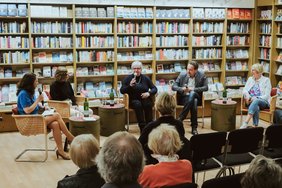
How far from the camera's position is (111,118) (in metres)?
7.37

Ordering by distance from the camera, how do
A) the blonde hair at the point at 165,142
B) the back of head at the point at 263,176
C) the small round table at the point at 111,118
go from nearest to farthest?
1. the back of head at the point at 263,176
2. the blonde hair at the point at 165,142
3. the small round table at the point at 111,118

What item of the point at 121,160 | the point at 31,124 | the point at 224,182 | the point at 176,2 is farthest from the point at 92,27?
the point at 121,160

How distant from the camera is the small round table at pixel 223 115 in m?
7.74

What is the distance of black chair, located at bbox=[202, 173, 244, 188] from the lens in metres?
2.74

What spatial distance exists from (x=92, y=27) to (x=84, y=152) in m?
5.65

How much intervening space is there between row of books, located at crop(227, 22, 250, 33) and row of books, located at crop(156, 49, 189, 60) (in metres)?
1.19

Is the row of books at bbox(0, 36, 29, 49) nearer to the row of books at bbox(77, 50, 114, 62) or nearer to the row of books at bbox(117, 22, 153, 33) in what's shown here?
the row of books at bbox(77, 50, 114, 62)

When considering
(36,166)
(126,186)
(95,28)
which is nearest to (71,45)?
(95,28)

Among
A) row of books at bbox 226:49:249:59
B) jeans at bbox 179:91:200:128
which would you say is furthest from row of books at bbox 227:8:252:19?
jeans at bbox 179:91:200:128

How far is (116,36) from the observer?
845cm

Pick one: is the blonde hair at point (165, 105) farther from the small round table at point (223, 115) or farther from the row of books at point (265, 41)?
the row of books at point (265, 41)

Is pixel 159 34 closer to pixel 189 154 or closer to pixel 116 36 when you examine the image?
pixel 116 36

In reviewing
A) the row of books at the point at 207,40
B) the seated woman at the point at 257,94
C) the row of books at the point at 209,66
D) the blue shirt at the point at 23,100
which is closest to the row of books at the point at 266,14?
the row of books at the point at 207,40

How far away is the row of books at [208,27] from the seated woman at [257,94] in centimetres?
193
